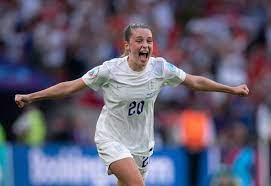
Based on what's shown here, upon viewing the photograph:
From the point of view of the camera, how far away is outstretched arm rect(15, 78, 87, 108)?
1053 cm

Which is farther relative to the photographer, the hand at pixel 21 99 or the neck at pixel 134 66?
the neck at pixel 134 66

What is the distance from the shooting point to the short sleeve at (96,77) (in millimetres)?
10789

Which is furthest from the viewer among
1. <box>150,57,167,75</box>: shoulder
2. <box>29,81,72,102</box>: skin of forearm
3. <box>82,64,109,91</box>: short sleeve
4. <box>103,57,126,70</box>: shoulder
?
<box>150,57,167,75</box>: shoulder

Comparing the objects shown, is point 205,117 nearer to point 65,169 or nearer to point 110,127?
point 65,169

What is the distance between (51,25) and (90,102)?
1.98m

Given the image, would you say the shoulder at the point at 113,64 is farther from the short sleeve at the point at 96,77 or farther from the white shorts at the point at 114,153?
the white shorts at the point at 114,153

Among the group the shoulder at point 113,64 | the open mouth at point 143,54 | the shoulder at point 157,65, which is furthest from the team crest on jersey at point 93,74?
the shoulder at point 157,65

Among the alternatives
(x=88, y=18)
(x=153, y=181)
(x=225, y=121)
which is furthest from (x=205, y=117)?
(x=88, y=18)

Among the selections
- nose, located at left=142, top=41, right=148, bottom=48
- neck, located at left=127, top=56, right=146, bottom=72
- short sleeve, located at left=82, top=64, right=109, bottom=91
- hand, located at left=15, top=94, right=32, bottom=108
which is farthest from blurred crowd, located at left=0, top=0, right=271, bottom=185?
hand, located at left=15, top=94, right=32, bottom=108

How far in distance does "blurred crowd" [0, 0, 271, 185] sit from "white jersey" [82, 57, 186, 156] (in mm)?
7588

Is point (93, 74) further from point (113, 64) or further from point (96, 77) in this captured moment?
point (113, 64)

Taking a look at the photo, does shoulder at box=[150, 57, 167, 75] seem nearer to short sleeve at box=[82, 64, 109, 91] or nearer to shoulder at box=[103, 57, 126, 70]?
shoulder at box=[103, 57, 126, 70]

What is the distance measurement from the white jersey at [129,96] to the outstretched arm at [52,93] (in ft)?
0.34

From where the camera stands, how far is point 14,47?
20.7 metres
